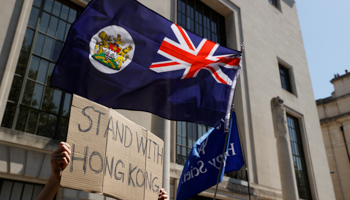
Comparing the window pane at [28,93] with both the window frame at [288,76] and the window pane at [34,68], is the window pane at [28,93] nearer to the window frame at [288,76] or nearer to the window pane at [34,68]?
the window pane at [34,68]

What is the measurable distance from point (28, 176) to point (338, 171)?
1313 inches

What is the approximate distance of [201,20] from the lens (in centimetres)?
1728

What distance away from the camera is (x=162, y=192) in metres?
4.25

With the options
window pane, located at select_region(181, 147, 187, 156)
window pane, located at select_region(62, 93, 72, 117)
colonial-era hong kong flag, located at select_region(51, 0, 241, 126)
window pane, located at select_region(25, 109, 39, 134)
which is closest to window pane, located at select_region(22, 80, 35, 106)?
window pane, located at select_region(25, 109, 39, 134)

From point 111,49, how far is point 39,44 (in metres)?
5.32

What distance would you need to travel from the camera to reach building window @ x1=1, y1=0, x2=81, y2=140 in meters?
9.03

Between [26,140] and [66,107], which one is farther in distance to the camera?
[66,107]

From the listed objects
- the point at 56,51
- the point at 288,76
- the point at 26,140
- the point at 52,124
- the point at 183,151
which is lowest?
the point at 26,140

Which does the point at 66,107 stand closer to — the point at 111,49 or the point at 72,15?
the point at 72,15

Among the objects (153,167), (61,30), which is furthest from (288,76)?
(153,167)

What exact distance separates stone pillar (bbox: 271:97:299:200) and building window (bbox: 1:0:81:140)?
33.2 ft

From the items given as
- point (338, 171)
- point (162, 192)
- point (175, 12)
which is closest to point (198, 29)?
point (175, 12)

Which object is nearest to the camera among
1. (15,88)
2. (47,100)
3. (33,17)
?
(15,88)

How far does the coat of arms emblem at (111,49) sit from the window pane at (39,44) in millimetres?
5065
